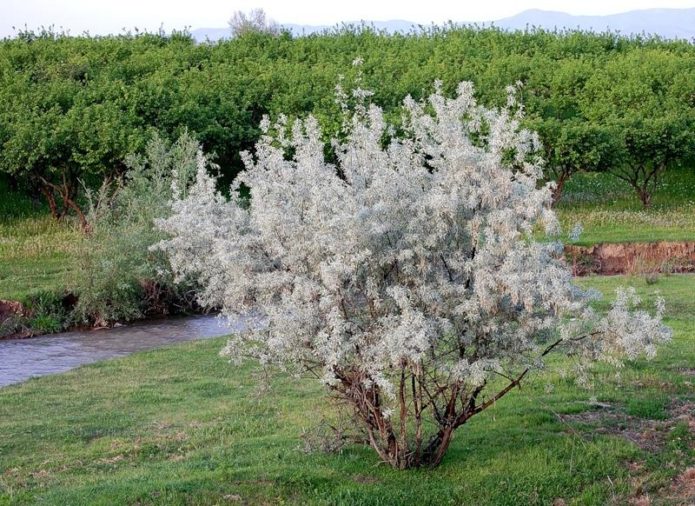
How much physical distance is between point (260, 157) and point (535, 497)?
187 inches

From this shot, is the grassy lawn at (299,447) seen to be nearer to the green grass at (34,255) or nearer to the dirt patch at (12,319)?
the dirt patch at (12,319)

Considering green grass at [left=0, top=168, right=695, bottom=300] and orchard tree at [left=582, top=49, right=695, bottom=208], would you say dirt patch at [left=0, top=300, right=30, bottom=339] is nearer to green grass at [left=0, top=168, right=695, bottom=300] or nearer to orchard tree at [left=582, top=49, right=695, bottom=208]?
green grass at [left=0, top=168, right=695, bottom=300]

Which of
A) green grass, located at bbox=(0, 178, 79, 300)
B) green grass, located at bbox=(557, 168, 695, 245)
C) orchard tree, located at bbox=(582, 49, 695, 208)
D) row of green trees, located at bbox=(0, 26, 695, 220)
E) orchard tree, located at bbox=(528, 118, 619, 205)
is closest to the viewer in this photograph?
green grass, located at bbox=(0, 178, 79, 300)

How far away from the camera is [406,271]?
10328 mm

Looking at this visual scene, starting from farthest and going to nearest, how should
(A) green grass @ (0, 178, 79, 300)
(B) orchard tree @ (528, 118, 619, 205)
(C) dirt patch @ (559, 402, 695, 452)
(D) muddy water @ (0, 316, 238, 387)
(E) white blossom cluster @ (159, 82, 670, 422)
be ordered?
(B) orchard tree @ (528, 118, 619, 205), (A) green grass @ (0, 178, 79, 300), (D) muddy water @ (0, 316, 238, 387), (C) dirt patch @ (559, 402, 695, 452), (E) white blossom cluster @ (159, 82, 670, 422)

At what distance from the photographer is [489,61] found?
162 feet

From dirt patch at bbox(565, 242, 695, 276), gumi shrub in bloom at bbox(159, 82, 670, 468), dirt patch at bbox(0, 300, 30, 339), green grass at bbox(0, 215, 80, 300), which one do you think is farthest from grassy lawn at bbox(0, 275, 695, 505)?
dirt patch at bbox(565, 242, 695, 276)

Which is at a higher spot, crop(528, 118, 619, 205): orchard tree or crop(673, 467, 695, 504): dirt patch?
crop(528, 118, 619, 205): orchard tree

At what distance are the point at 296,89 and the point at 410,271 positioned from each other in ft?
111

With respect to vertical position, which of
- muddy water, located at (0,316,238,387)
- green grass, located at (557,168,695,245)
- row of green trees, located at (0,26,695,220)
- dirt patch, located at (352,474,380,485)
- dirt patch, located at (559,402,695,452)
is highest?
row of green trees, located at (0,26,695,220)

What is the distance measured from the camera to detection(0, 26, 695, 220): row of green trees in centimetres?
3588

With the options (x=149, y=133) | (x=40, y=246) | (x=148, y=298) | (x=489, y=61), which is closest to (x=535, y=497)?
(x=148, y=298)

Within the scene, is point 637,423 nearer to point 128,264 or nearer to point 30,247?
point 128,264

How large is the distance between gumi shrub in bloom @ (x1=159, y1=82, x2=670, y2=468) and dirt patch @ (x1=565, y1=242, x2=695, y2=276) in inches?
763
